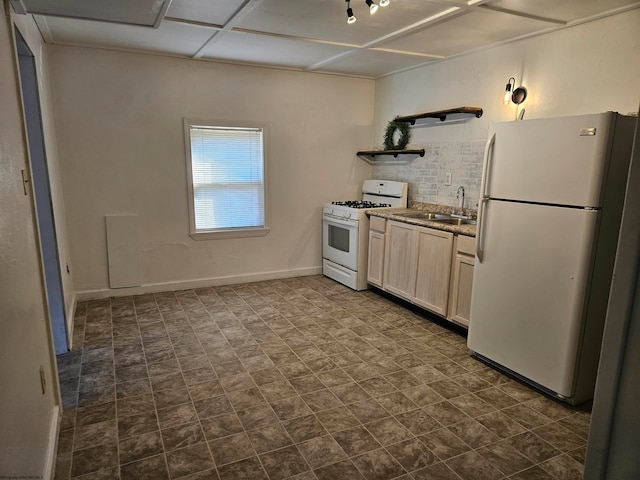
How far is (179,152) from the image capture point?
441 cm

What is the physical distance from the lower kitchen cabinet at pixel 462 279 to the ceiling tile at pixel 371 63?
77.5 inches

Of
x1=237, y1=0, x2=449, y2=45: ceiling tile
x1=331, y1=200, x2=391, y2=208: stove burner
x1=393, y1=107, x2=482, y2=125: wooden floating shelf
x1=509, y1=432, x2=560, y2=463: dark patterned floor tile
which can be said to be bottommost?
x1=509, y1=432, x2=560, y2=463: dark patterned floor tile

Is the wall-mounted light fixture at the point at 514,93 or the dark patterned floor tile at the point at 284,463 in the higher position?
the wall-mounted light fixture at the point at 514,93

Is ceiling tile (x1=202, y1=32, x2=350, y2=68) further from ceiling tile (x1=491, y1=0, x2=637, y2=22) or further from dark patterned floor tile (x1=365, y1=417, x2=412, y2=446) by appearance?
dark patterned floor tile (x1=365, y1=417, x2=412, y2=446)

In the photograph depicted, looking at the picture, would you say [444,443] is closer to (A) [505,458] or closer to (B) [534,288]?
(A) [505,458]

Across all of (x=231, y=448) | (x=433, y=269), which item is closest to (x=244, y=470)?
(x=231, y=448)

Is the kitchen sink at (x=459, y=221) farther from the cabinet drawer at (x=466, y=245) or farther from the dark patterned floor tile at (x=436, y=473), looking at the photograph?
the dark patterned floor tile at (x=436, y=473)

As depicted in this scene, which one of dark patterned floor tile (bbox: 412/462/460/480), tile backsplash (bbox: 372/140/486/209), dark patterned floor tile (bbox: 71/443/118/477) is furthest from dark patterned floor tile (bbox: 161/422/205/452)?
tile backsplash (bbox: 372/140/486/209)

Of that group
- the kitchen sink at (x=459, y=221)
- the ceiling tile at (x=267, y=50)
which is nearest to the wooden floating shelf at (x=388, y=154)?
the kitchen sink at (x=459, y=221)

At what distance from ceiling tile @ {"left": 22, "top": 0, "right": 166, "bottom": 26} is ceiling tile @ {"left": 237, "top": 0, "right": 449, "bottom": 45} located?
66cm

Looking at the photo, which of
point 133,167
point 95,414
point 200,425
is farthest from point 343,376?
point 133,167

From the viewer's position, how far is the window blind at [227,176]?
4.55 m

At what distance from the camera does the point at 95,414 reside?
2.36 meters

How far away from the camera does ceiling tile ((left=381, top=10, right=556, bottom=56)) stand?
296 cm
